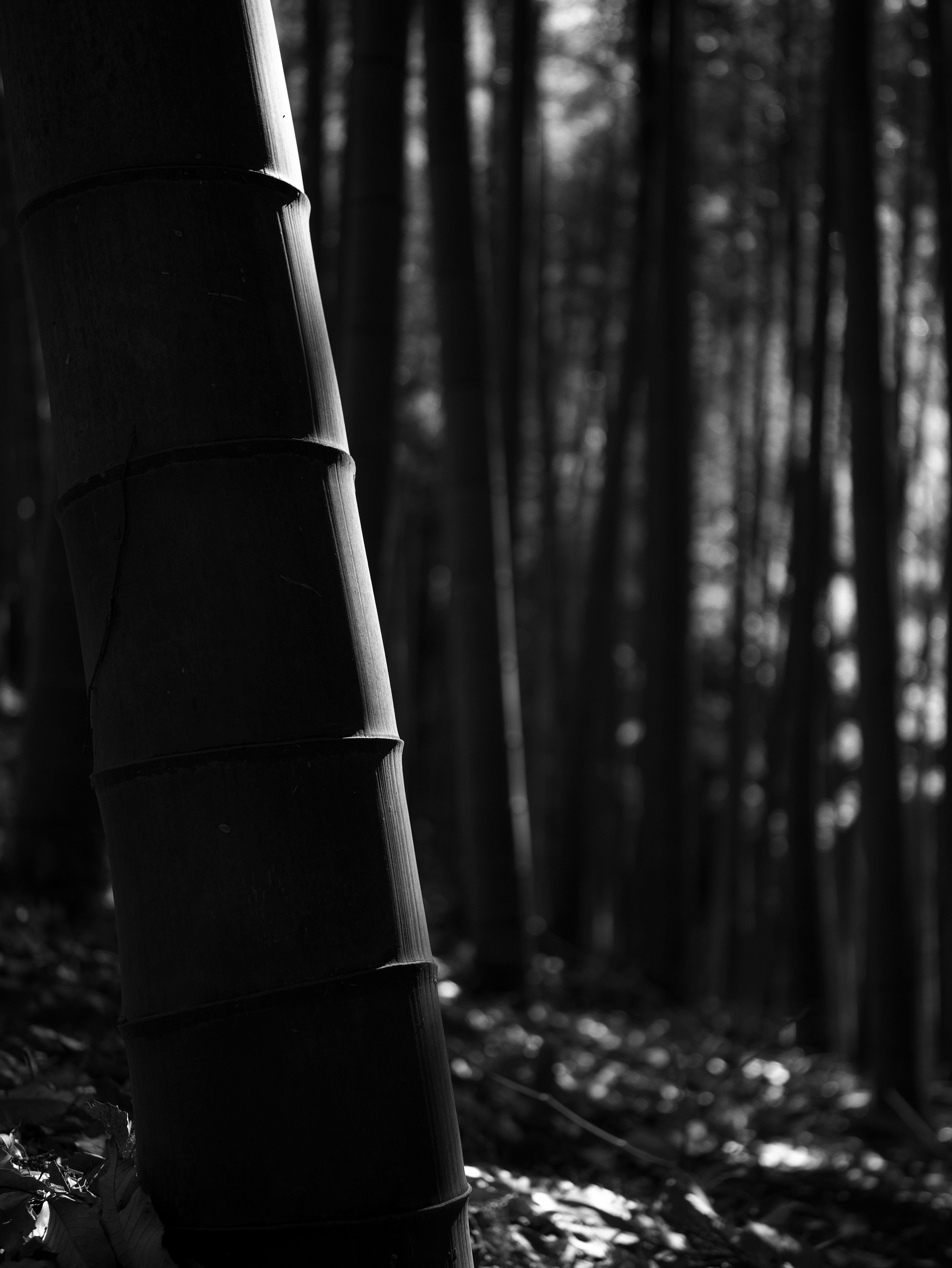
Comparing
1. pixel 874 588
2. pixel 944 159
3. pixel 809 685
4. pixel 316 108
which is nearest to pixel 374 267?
pixel 874 588

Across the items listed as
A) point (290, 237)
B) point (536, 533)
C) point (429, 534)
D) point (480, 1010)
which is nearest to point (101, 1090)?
point (290, 237)

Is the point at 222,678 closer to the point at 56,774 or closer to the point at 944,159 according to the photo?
the point at 56,774

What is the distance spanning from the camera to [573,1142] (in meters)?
2.94

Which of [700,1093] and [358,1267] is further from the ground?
[358,1267]

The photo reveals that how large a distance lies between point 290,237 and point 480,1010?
9.71ft

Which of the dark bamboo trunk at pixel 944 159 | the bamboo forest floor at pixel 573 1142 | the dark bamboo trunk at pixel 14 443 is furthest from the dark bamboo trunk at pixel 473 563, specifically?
the dark bamboo trunk at pixel 944 159

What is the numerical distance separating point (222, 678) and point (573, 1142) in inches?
79.3

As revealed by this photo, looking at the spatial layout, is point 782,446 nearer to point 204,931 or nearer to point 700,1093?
point 700,1093

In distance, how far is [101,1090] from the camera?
1965 mm

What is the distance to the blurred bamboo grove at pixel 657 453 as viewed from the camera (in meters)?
4.20

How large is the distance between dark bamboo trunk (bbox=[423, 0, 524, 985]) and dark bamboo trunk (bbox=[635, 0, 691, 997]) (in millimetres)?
1809

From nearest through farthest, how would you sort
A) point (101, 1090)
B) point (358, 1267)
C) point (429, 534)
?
1. point (358, 1267)
2. point (101, 1090)
3. point (429, 534)

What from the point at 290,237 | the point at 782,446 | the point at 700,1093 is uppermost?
the point at 782,446

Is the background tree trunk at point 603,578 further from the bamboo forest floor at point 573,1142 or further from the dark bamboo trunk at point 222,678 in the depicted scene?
the dark bamboo trunk at point 222,678
